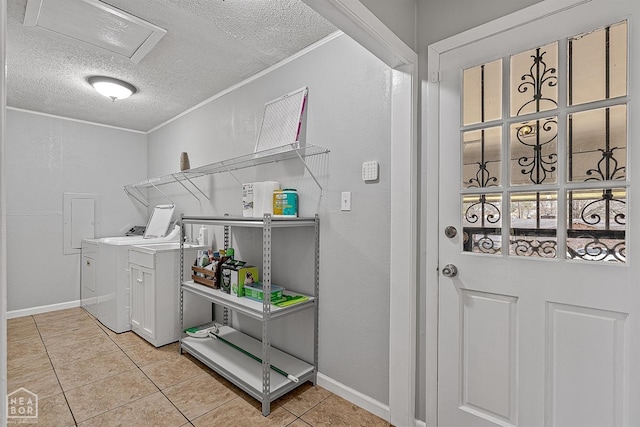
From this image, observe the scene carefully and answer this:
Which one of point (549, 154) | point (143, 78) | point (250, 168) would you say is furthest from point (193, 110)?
point (549, 154)

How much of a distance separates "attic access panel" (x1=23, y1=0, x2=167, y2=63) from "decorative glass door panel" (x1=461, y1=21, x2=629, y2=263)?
1.95 metres

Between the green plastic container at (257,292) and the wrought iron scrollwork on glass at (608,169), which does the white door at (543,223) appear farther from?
the green plastic container at (257,292)

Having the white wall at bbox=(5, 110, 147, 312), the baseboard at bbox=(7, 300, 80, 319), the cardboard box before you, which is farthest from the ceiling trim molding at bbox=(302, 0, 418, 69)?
the baseboard at bbox=(7, 300, 80, 319)

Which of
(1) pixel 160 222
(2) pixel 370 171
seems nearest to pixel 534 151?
(2) pixel 370 171

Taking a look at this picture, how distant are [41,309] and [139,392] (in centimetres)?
264

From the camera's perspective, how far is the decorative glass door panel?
1158 millimetres

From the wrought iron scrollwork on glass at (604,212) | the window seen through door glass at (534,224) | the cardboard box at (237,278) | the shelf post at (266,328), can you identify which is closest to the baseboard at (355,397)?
the shelf post at (266,328)

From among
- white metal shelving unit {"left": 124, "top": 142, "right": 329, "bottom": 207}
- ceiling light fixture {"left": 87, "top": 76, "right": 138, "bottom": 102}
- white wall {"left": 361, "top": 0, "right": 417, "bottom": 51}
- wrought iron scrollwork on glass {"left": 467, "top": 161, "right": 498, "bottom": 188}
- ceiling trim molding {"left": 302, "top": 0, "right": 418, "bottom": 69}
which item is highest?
ceiling light fixture {"left": 87, "top": 76, "right": 138, "bottom": 102}

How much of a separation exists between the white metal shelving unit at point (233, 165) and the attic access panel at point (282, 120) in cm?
11

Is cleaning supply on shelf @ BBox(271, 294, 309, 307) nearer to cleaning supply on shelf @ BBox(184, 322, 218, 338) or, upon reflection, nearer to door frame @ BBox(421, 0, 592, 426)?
door frame @ BBox(421, 0, 592, 426)

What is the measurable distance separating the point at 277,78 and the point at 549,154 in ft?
6.26

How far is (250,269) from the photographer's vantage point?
88.1 inches

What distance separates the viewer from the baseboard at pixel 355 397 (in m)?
1.72

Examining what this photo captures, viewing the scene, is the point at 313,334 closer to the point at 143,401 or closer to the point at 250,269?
the point at 250,269
